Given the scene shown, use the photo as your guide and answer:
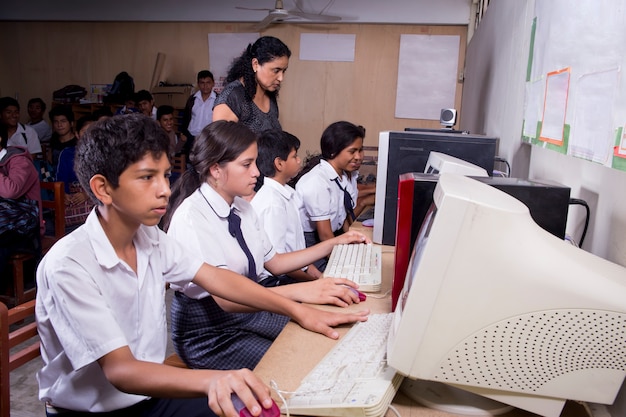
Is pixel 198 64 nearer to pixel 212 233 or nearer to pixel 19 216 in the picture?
pixel 19 216

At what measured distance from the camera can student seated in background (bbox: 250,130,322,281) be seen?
6.14 ft

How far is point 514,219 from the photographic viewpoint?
690 millimetres

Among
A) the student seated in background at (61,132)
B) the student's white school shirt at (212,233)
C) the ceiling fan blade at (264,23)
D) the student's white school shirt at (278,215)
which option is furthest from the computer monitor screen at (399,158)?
the ceiling fan blade at (264,23)

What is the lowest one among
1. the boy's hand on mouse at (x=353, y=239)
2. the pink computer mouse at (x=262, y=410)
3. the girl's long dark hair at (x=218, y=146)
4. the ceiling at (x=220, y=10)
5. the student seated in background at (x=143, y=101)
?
the pink computer mouse at (x=262, y=410)

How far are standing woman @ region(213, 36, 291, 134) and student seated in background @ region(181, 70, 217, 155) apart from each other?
10.2 feet

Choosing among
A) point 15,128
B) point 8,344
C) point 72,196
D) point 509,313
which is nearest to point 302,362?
point 509,313

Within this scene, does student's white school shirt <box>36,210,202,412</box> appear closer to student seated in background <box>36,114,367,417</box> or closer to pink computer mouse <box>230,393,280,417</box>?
student seated in background <box>36,114,367,417</box>

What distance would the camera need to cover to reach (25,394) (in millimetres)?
2016

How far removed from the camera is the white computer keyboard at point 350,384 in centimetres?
71

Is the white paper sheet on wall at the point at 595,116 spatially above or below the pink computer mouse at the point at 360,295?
above

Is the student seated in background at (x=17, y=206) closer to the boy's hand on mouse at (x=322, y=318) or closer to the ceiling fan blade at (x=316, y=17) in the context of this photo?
the boy's hand on mouse at (x=322, y=318)

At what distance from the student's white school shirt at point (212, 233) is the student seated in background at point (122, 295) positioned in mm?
162

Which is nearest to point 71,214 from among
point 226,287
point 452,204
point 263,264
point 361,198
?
point 361,198

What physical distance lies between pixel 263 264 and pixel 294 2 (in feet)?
14.5
